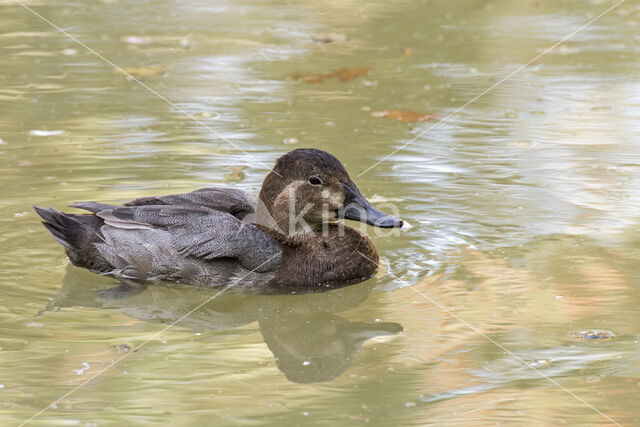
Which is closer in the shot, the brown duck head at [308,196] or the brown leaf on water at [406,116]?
the brown duck head at [308,196]

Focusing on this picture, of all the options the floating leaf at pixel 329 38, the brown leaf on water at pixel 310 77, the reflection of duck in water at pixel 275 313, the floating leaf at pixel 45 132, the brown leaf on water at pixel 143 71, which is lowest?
the reflection of duck in water at pixel 275 313

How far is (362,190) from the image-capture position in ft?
26.8

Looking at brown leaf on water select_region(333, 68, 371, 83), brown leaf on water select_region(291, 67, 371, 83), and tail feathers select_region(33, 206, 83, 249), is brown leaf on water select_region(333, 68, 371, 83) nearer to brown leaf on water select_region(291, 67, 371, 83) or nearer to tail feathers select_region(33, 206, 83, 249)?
brown leaf on water select_region(291, 67, 371, 83)

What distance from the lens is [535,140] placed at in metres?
9.53

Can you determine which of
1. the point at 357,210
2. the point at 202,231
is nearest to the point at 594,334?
the point at 357,210

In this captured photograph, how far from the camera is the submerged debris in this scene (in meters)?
5.58

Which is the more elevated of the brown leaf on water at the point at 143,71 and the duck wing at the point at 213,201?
the brown leaf on water at the point at 143,71

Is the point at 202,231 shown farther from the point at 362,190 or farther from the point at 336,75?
the point at 336,75

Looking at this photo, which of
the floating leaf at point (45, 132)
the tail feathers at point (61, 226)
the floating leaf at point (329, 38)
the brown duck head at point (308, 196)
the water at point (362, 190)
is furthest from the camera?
the floating leaf at point (329, 38)

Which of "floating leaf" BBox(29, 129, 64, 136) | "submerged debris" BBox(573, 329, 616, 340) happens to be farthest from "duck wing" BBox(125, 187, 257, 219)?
"floating leaf" BBox(29, 129, 64, 136)

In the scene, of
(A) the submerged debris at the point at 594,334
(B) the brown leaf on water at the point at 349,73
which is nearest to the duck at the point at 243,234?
(A) the submerged debris at the point at 594,334

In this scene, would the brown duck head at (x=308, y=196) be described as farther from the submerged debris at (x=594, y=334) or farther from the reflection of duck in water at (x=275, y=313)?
the submerged debris at (x=594, y=334)

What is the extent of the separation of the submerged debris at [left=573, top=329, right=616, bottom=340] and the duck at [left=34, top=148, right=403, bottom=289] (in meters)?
1.60

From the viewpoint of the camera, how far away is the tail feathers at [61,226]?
6.65 m
